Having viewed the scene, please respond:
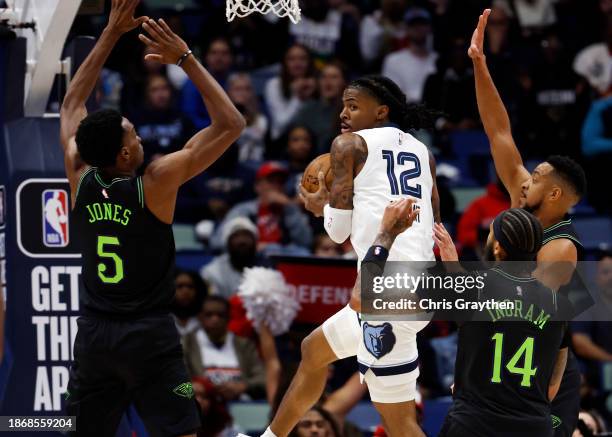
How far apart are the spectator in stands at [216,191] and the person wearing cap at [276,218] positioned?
1.71ft

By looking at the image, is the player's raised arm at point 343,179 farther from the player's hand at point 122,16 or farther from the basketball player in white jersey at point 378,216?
the player's hand at point 122,16

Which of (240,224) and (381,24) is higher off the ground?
(381,24)

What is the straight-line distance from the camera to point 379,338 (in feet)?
22.2

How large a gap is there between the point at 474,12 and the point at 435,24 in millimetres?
508

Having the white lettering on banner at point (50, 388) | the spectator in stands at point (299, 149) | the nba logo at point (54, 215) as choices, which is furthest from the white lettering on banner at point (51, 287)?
the spectator in stands at point (299, 149)

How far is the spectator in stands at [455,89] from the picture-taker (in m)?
13.5

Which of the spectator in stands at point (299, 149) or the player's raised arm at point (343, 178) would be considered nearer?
the player's raised arm at point (343, 178)

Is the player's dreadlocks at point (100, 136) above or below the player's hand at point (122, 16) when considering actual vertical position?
below

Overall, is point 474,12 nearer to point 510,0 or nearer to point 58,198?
point 510,0

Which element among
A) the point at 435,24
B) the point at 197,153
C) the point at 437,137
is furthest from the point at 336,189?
the point at 435,24

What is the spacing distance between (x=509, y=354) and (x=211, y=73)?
7.72 meters

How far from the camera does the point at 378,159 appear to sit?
690 centimetres

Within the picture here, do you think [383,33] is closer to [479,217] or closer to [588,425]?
[479,217]

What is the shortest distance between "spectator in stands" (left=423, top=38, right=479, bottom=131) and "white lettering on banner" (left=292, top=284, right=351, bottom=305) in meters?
3.72
